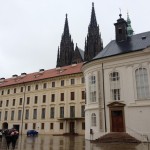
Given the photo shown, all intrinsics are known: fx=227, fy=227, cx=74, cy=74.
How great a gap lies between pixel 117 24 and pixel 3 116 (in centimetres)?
4002

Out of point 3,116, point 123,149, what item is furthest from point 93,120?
point 3,116

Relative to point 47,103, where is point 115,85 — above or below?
above

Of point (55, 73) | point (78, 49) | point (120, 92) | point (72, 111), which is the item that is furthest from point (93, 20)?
point (120, 92)

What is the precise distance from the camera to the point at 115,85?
27.8 m

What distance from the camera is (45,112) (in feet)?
169

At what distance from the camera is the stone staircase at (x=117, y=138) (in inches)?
938

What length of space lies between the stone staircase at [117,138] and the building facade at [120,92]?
1026mm

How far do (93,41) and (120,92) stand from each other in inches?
2693

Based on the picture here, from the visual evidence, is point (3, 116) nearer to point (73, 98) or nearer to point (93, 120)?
point (73, 98)

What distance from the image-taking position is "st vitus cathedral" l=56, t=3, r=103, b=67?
303 feet

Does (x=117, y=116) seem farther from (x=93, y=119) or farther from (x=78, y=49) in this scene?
(x=78, y=49)

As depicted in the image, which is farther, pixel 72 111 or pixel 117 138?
pixel 72 111

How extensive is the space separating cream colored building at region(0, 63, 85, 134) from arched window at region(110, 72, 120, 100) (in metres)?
19.4

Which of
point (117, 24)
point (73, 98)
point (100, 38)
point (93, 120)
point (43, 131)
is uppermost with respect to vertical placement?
point (100, 38)
